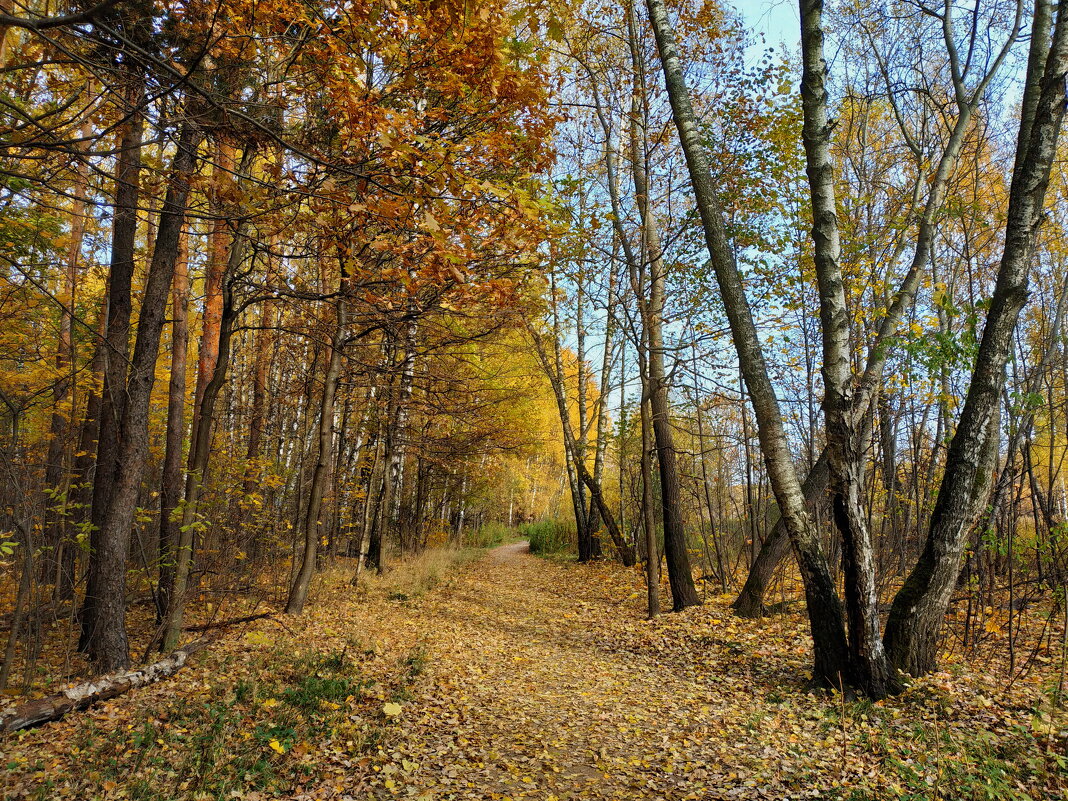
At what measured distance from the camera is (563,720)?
5008mm

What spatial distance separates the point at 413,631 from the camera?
Result: 775 cm

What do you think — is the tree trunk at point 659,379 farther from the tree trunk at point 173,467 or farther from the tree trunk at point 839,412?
the tree trunk at point 173,467

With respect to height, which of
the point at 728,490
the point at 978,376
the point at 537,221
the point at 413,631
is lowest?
the point at 413,631

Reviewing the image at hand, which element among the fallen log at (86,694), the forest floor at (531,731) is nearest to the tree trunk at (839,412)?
the forest floor at (531,731)

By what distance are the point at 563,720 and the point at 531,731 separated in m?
0.38

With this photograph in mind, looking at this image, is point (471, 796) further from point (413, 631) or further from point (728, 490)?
point (728, 490)

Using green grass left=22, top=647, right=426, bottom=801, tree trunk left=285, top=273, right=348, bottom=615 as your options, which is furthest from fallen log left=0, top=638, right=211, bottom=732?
tree trunk left=285, top=273, right=348, bottom=615

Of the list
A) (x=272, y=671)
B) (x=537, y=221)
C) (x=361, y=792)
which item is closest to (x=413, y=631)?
(x=272, y=671)

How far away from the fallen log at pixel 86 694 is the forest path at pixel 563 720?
2.42m

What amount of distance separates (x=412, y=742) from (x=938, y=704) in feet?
12.9

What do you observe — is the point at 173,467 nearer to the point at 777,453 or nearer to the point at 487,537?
the point at 777,453

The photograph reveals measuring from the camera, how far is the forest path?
3.88 m

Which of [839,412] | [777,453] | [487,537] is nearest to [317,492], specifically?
[777,453]

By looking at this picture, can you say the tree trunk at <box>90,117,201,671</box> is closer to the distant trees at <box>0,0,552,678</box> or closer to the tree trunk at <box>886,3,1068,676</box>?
the distant trees at <box>0,0,552,678</box>
